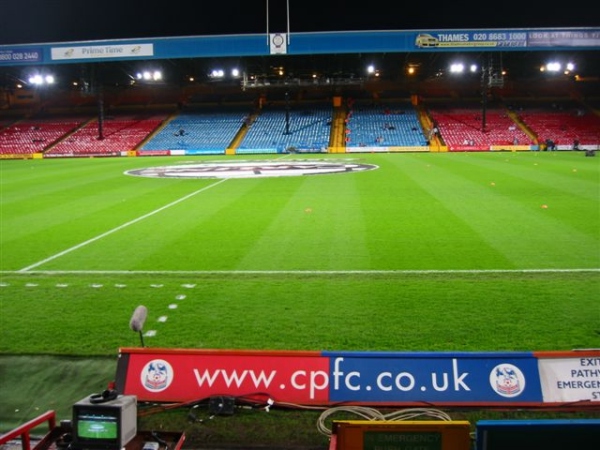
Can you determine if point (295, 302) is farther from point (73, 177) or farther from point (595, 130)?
point (595, 130)

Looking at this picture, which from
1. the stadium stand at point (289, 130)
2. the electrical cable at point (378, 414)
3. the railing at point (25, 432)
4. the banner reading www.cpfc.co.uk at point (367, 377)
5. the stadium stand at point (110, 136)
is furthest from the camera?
the stadium stand at point (110, 136)

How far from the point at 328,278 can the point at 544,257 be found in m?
3.81

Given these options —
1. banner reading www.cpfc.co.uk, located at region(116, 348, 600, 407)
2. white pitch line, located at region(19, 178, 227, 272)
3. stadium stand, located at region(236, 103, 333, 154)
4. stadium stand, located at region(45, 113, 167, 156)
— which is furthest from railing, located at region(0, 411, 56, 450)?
stadium stand, located at region(45, 113, 167, 156)

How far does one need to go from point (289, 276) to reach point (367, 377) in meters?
3.90

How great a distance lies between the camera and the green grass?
18.9ft

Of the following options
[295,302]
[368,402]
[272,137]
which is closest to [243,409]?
[368,402]

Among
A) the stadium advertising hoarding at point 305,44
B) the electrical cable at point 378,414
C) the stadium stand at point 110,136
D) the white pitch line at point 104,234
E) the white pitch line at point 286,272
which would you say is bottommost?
the electrical cable at point 378,414

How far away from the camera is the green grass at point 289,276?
18.9ft

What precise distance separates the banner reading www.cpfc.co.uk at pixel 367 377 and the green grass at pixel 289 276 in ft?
1.38

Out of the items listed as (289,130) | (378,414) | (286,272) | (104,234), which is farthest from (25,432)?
(289,130)

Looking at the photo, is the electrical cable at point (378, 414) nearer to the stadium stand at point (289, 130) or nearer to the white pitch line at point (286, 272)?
the white pitch line at point (286, 272)

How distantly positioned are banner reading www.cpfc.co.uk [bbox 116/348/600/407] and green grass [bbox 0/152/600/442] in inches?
16.5

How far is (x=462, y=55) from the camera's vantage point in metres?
47.6

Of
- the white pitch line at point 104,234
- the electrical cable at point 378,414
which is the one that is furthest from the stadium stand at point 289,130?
the electrical cable at point 378,414
